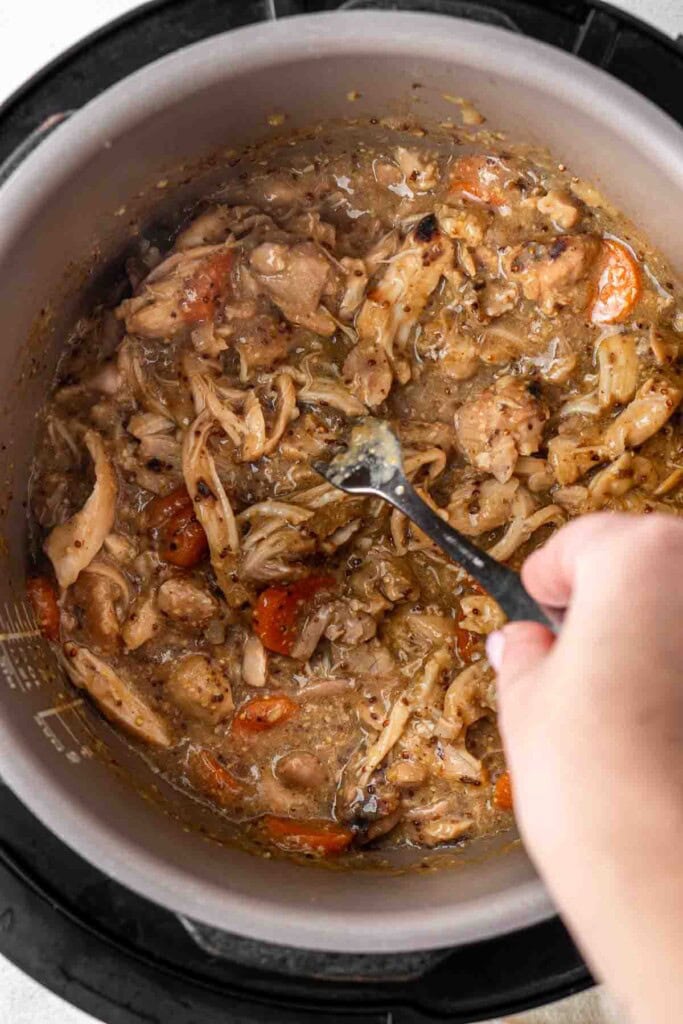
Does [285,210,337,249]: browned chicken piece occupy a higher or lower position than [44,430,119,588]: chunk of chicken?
higher

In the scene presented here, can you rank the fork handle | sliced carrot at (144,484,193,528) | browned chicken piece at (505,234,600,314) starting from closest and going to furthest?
the fork handle < browned chicken piece at (505,234,600,314) < sliced carrot at (144,484,193,528)

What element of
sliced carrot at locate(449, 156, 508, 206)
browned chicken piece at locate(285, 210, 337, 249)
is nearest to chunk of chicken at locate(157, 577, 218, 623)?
browned chicken piece at locate(285, 210, 337, 249)

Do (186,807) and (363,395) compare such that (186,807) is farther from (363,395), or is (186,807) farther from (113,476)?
(363,395)

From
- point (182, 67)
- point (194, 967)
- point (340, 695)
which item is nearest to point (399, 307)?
point (182, 67)

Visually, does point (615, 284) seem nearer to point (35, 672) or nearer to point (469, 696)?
point (469, 696)

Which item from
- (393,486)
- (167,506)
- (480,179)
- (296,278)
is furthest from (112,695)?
(480,179)

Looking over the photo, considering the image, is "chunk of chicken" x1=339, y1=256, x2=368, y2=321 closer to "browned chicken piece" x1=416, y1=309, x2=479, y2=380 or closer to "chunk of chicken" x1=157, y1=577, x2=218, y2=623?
"browned chicken piece" x1=416, y1=309, x2=479, y2=380
